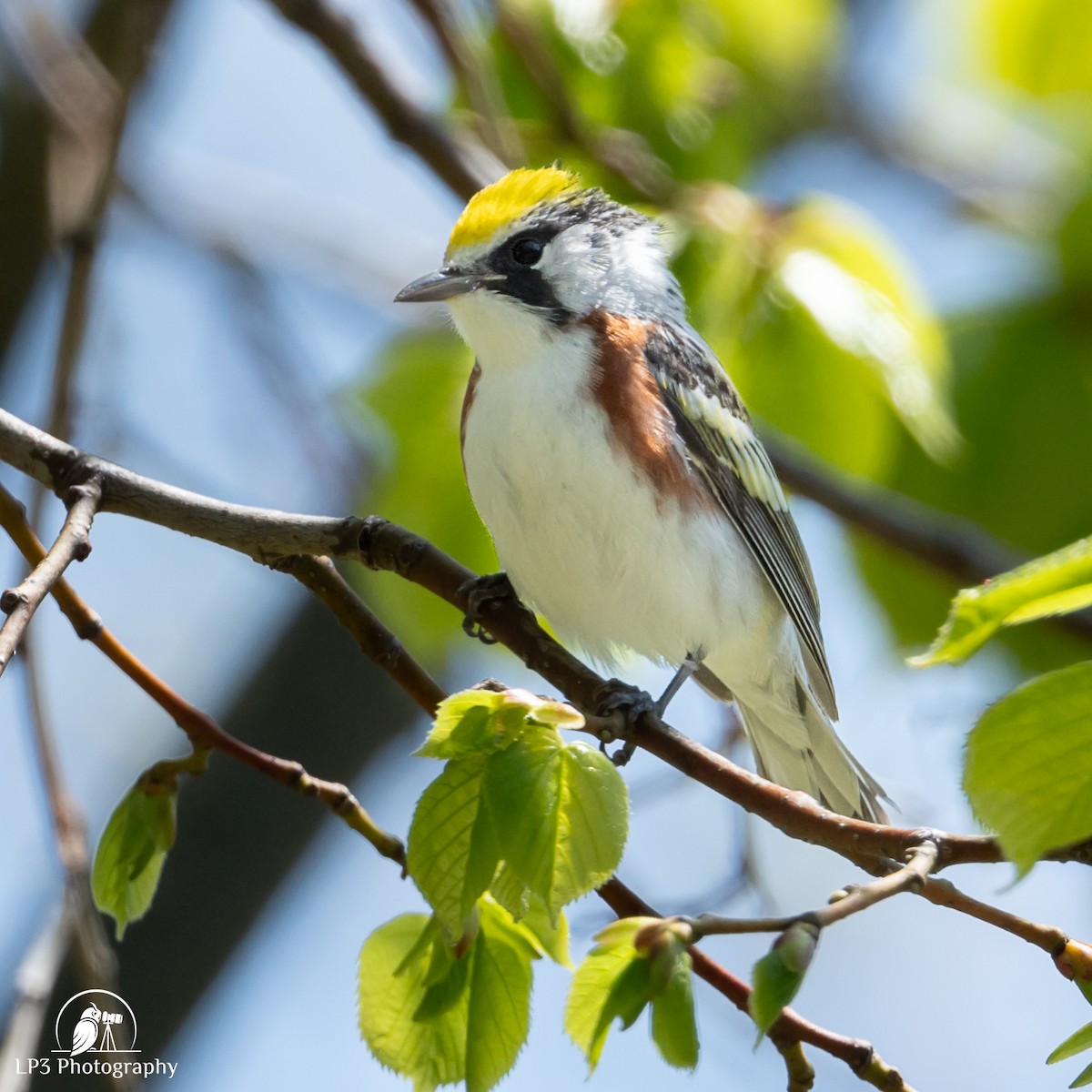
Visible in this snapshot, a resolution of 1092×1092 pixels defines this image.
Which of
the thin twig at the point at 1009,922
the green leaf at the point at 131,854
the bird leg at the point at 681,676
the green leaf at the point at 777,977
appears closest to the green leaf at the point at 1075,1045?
the thin twig at the point at 1009,922

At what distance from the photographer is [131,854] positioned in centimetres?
208

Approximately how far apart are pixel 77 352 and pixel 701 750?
1951 mm

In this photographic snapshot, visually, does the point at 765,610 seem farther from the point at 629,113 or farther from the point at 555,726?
the point at 555,726


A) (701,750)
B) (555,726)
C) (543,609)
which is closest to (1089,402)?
(543,609)

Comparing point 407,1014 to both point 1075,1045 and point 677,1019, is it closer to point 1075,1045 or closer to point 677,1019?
point 677,1019

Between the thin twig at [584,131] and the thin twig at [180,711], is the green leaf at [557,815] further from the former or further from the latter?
the thin twig at [584,131]

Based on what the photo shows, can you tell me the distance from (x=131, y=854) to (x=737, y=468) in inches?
78.4

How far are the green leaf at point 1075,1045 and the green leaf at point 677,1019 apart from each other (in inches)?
15.7

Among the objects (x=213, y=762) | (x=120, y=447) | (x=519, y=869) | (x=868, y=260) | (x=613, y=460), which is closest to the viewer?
(x=519, y=869)

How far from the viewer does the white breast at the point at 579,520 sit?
321 cm

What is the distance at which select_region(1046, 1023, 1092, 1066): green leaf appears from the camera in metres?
1.59

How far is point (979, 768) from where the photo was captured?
5.06 feet

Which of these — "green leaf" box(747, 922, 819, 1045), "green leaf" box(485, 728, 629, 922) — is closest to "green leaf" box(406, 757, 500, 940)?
"green leaf" box(485, 728, 629, 922)

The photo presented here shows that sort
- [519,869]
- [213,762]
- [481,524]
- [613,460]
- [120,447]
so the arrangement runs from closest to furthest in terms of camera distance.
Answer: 1. [519,869]
2. [613,460]
3. [481,524]
4. [120,447]
5. [213,762]
